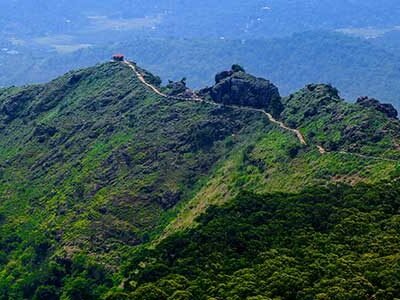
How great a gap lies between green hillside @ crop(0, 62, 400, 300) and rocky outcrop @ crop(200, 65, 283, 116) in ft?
0.98

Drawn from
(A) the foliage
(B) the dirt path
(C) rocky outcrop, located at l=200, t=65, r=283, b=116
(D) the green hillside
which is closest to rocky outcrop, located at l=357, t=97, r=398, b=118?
(D) the green hillside

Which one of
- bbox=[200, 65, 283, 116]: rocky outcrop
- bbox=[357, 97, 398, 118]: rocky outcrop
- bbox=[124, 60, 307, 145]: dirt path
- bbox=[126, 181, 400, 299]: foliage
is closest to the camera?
bbox=[126, 181, 400, 299]: foliage

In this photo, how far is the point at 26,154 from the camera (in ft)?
370

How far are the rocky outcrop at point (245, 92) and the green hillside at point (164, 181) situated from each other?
298 mm

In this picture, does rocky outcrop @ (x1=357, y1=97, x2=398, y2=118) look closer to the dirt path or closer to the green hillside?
the green hillside

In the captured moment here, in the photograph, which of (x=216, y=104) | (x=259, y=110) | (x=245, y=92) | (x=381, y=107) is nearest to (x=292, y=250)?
(x=381, y=107)

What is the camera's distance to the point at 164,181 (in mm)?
94875

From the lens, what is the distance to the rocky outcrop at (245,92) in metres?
107

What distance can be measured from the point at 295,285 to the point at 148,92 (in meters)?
76.7

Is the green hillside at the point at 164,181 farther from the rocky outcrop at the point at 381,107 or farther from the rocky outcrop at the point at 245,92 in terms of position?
the rocky outcrop at the point at 381,107

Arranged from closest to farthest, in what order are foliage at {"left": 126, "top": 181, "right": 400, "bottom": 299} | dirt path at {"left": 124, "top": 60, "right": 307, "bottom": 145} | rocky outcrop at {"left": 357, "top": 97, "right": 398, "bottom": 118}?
foliage at {"left": 126, "top": 181, "right": 400, "bottom": 299}, rocky outcrop at {"left": 357, "top": 97, "right": 398, "bottom": 118}, dirt path at {"left": 124, "top": 60, "right": 307, "bottom": 145}

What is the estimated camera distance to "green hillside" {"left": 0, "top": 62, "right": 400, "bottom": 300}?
57156 millimetres

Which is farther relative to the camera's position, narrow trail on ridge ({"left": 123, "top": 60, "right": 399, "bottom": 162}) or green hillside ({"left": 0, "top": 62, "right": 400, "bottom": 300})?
narrow trail on ridge ({"left": 123, "top": 60, "right": 399, "bottom": 162})

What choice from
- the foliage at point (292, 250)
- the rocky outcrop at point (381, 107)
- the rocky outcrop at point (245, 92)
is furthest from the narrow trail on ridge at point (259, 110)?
the foliage at point (292, 250)
